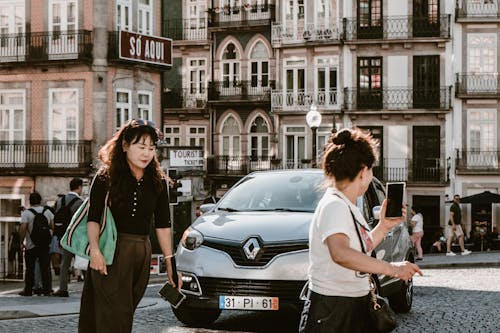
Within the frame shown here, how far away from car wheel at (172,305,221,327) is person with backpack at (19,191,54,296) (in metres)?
6.35

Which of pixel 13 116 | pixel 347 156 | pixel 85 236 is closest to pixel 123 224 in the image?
pixel 85 236

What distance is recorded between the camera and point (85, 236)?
7.12 metres

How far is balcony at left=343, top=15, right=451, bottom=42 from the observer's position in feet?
170

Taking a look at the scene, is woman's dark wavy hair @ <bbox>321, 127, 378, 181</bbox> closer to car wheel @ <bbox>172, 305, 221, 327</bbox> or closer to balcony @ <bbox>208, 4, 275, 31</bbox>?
car wheel @ <bbox>172, 305, 221, 327</bbox>

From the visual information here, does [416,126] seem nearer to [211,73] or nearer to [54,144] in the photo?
[211,73]

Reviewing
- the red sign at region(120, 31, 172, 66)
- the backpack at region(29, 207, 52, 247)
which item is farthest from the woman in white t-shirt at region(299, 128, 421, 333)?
the red sign at region(120, 31, 172, 66)

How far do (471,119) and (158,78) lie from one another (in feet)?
66.9

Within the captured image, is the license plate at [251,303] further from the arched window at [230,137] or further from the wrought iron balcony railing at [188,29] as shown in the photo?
the wrought iron balcony railing at [188,29]

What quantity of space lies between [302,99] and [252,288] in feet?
145

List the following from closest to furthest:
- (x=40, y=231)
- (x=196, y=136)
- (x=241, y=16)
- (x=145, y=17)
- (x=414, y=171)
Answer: (x=40, y=231), (x=145, y=17), (x=414, y=171), (x=241, y=16), (x=196, y=136)

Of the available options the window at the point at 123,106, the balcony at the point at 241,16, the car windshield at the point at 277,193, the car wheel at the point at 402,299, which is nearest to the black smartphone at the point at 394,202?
the car windshield at the point at 277,193

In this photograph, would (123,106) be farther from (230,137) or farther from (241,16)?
(241,16)

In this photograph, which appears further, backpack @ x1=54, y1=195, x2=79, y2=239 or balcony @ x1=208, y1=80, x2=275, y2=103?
balcony @ x1=208, y1=80, x2=275, y2=103

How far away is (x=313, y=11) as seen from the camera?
177ft
